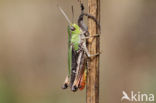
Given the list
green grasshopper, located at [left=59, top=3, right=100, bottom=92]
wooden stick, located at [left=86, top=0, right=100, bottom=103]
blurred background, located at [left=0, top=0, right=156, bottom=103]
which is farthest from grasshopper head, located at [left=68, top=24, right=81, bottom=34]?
blurred background, located at [left=0, top=0, right=156, bottom=103]

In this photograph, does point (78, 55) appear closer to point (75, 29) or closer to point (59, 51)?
point (75, 29)

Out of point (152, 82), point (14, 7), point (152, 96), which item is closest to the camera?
point (152, 96)

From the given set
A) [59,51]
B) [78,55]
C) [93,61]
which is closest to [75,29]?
[78,55]

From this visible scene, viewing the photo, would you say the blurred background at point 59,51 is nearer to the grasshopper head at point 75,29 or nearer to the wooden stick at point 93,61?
the grasshopper head at point 75,29

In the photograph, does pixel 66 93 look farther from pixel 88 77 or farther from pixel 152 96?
pixel 88 77

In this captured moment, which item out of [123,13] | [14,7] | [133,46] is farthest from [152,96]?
[14,7]

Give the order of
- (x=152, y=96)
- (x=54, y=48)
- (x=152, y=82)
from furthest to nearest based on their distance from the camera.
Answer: (x=54, y=48), (x=152, y=82), (x=152, y=96)
